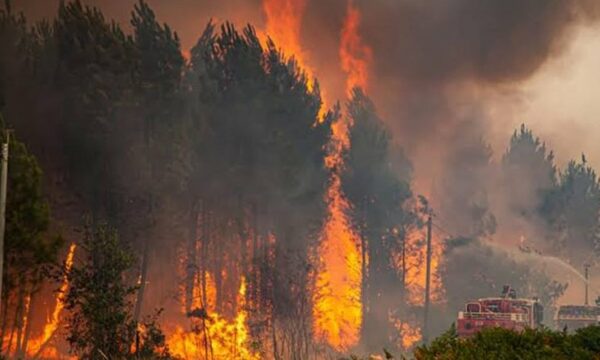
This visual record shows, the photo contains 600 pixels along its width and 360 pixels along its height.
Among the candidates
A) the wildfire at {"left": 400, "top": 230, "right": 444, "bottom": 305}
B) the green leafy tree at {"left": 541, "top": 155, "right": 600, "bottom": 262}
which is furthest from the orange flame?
the green leafy tree at {"left": 541, "top": 155, "right": 600, "bottom": 262}

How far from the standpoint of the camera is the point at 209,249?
5353cm

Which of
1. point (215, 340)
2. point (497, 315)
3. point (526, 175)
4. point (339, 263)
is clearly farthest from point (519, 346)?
point (526, 175)

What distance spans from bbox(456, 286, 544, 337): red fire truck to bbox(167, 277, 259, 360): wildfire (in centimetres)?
1119

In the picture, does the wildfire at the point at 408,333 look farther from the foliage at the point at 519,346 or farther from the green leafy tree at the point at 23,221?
the foliage at the point at 519,346

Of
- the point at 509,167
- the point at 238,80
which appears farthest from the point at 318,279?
the point at 509,167

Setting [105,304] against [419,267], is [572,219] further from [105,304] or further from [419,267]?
[105,304]

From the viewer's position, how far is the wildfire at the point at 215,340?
39.6 m

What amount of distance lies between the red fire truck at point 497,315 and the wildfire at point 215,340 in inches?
441

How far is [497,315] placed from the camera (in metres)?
36.6

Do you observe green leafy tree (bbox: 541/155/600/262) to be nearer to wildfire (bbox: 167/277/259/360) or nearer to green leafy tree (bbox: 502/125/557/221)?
green leafy tree (bbox: 502/125/557/221)

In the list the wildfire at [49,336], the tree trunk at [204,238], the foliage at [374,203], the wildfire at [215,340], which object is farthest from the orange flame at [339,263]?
the wildfire at [49,336]

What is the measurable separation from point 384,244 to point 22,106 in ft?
102

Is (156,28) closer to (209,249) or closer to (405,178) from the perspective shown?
(209,249)

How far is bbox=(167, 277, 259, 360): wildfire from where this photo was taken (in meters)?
39.6
